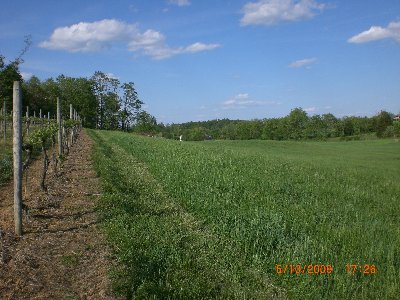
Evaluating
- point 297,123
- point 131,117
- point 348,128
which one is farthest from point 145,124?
point 348,128

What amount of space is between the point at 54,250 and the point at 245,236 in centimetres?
343

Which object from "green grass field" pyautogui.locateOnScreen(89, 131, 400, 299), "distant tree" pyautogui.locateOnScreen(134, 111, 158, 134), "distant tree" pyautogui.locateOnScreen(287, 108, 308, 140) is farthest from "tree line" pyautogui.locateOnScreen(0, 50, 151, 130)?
"green grass field" pyautogui.locateOnScreen(89, 131, 400, 299)

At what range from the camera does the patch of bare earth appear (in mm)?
5402

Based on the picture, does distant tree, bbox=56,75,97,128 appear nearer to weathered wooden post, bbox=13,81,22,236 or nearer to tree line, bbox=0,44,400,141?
tree line, bbox=0,44,400,141

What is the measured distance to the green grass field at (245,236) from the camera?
545 cm

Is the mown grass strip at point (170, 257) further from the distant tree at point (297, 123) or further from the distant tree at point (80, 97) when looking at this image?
the distant tree at point (297, 123)

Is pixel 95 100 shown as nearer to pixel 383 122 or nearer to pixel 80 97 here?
pixel 80 97

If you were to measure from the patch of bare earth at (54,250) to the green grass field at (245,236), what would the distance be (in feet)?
1.15

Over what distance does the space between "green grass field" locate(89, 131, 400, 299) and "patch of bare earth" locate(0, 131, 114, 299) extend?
35 cm

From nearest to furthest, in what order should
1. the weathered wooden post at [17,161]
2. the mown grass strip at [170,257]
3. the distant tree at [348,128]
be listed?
1. the mown grass strip at [170,257]
2. the weathered wooden post at [17,161]
3. the distant tree at [348,128]

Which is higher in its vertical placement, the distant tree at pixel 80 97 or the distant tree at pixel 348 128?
the distant tree at pixel 80 97

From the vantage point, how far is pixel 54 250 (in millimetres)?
6746
